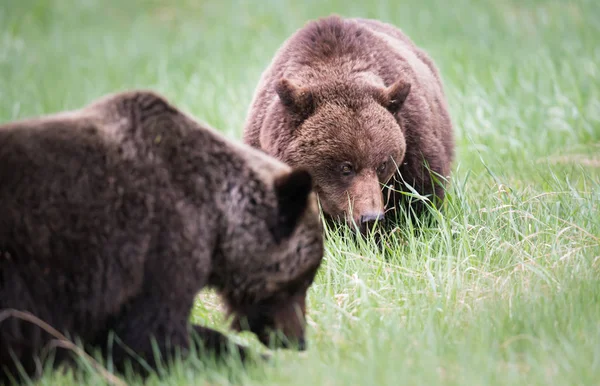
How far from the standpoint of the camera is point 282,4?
58.8 ft

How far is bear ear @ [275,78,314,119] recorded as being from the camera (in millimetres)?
6206

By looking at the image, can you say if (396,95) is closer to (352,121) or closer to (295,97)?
(352,121)

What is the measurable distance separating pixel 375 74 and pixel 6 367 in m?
3.91

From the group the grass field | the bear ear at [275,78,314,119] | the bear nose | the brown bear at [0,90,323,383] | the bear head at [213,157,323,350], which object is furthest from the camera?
the bear ear at [275,78,314,119]

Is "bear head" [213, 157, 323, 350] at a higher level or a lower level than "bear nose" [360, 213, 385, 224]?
higher

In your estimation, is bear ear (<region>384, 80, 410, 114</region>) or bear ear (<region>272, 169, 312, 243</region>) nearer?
bear ear (<region>272, 169, 312, 243</region>)

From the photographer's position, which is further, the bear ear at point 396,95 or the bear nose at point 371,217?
the bear ear at point 396,95

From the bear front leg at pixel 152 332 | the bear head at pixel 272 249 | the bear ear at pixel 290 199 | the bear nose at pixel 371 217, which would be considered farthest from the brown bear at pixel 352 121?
the bear front leg at pixel 152 332

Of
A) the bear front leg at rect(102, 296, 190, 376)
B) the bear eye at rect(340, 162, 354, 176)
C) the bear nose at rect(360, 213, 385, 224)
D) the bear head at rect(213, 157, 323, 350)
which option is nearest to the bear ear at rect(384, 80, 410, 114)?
the bear eye at rect(340, 162, 354, 176)

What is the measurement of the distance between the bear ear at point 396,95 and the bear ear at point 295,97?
1.90ft

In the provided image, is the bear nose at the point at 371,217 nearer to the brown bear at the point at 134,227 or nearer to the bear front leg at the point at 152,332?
the brown bear at the point at 134,227

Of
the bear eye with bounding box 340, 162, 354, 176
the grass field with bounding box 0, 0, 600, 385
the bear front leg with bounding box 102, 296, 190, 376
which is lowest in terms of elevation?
the grass field with bounding box 0, 0, 600, 385

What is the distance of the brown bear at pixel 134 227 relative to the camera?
12.4 feet

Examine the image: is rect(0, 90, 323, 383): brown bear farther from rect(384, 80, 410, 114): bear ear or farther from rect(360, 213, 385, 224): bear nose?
rect(384, 80, 410, 114): bear ear
